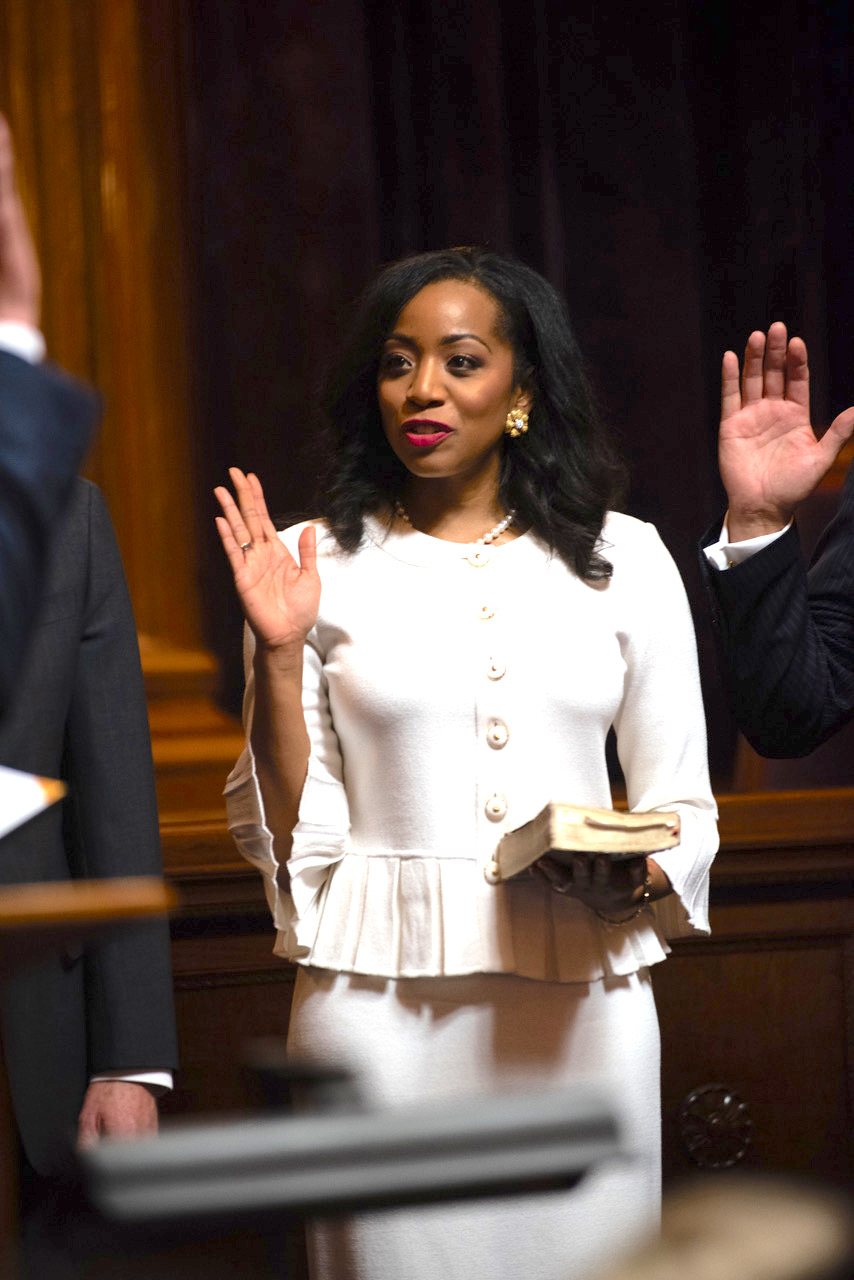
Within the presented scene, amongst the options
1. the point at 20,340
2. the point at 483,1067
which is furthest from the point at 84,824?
the point at 20,340

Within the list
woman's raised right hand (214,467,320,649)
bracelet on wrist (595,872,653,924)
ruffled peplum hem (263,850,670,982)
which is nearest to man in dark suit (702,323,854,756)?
bracelet on wrist (595,872,653,924)

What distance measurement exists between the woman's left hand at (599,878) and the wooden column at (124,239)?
1489 millimetres

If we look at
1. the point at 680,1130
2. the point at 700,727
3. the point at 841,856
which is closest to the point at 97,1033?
the point at 700,727

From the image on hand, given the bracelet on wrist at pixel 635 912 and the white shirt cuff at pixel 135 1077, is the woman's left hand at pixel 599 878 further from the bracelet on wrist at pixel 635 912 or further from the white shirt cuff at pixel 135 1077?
the white shirt cuff at pixel 135 1077

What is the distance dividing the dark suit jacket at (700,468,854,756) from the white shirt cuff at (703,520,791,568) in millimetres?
11

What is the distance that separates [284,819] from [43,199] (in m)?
1.83

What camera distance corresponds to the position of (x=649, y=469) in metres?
3.42

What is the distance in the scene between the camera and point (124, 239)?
3197 mm

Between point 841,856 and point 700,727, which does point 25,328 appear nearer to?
point 700,727

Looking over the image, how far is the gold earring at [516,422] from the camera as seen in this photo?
2111 mm

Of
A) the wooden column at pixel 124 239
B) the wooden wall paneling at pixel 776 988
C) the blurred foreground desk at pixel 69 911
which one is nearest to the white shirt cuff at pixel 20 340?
the blurred foreground desk at pixel 69 911

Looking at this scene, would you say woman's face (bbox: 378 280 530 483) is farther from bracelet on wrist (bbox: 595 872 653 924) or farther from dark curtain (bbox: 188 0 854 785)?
dark curtain (bbox: 188 0 854 785)

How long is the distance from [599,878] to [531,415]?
738mm

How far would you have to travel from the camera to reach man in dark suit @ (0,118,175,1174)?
1660 millimetres
